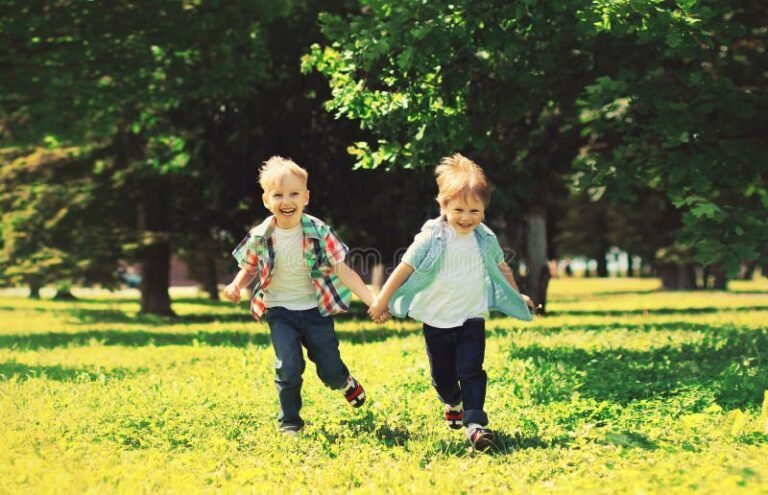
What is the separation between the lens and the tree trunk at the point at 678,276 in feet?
139

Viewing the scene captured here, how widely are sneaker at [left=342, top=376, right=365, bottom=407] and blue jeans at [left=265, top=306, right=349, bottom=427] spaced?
2.1 inches

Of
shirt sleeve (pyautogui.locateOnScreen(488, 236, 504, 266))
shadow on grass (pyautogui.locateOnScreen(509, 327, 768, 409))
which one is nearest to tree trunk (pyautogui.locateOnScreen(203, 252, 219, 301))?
shadow on grass (pyautogui.locateOnScreen(509, 327, 768, 409))

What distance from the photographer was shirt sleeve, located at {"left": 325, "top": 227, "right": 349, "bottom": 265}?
6.88 m

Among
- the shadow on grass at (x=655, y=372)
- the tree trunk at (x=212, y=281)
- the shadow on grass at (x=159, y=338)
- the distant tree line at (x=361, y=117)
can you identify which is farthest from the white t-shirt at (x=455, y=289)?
the tree trunk at (x=212, y=281)

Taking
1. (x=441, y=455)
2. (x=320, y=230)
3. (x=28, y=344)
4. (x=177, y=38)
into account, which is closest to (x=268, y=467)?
(x=441, y=455)

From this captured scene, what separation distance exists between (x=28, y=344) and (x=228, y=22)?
7.52 meters

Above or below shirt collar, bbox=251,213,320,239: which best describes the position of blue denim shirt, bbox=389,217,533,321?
below

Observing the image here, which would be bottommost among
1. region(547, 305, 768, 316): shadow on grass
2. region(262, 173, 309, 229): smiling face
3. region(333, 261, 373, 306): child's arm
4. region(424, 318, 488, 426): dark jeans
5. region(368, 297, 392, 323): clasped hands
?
region(547, 305, 768, 316): shadow on grass

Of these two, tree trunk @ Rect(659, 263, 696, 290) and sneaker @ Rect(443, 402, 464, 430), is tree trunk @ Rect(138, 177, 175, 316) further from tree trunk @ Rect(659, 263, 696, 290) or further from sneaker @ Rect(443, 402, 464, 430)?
tree trunk @ Rect(659, 263, 696, 290)

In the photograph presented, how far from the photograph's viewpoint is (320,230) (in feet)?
22.8

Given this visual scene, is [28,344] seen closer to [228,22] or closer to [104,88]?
[104,88]

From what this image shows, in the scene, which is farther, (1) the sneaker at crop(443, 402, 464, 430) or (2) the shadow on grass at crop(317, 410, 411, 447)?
(1) the sneaker at crop(443, 402, 464, 430)

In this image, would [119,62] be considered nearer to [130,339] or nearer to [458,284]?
[130,339]

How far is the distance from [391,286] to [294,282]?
78 centimetres
